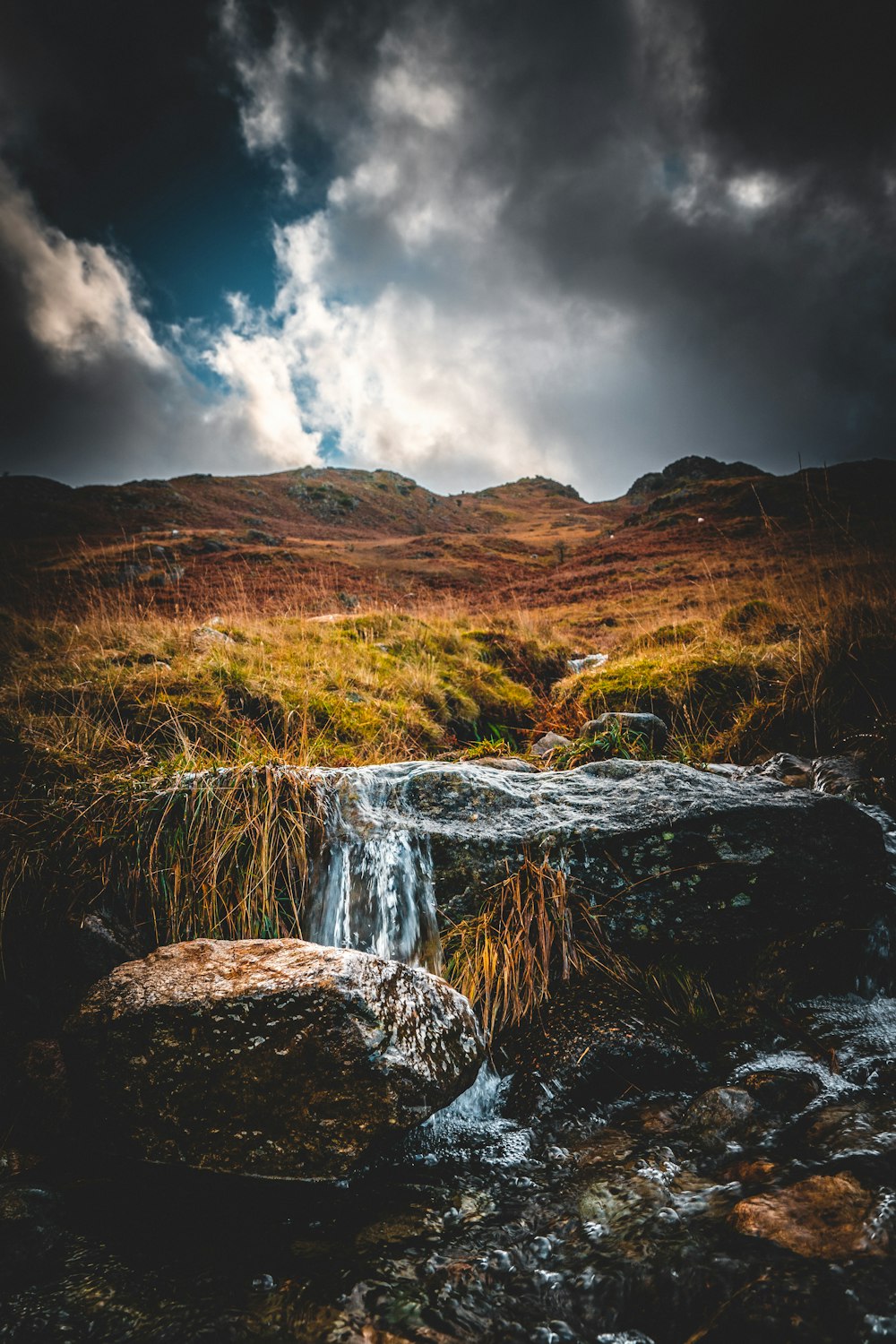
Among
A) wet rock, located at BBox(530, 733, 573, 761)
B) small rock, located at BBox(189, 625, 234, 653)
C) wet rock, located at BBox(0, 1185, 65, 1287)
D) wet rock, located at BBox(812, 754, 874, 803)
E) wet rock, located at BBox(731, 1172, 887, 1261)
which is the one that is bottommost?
wet rock, located at BBox(731, 1172, 887, 1261)

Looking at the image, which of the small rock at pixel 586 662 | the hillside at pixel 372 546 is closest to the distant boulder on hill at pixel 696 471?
the hillside at pixel 372 546

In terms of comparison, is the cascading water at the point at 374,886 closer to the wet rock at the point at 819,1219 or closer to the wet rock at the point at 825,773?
the wet rock at the point at 819,1219

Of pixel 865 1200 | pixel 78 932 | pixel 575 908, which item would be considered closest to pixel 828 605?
pixel 575 908

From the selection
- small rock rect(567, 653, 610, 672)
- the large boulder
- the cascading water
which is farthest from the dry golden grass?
small rock rect(567, 653, 610, 672)

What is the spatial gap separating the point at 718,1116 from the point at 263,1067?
195 cm

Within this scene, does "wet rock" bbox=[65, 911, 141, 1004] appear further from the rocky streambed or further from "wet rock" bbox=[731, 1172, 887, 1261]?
"wet rock" bbox=[731, 1172, 887, 1261]

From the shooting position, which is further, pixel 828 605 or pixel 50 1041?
pixel 828 605

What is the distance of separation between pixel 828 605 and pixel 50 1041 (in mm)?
7672

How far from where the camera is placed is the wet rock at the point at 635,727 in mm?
5051

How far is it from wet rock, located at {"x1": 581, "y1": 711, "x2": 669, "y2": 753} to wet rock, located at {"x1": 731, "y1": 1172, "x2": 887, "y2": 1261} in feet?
11.1

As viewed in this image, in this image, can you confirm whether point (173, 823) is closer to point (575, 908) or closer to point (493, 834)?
point (493, 834)

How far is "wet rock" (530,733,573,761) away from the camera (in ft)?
17.6

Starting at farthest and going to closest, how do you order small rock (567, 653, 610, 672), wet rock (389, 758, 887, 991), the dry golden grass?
1. small rock (567, 653, 610, 672)
2. wet rock (389, 758, 887, 991)
3. the dry golden grass

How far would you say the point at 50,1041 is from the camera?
254 cm
